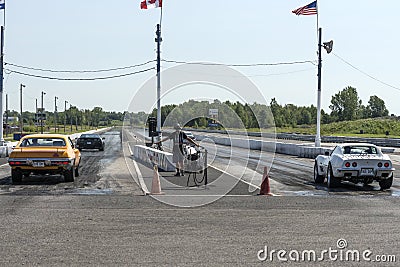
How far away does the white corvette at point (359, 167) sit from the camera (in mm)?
17422

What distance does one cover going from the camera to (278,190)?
1733 cm

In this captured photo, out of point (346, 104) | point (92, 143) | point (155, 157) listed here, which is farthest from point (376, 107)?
point (155, 157)

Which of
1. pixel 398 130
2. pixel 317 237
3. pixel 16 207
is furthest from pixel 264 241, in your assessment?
pixel 398 130

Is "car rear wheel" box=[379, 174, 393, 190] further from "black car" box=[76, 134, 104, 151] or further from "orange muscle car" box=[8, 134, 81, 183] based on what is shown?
"black car" box=[76, 134, 104, 151]

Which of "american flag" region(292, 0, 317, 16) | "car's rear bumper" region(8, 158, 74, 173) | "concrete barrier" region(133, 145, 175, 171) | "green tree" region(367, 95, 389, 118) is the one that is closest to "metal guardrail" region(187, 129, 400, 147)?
"american flag" region(292, 0, 317, 16)

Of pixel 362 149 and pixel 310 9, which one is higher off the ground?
pixel 310 9

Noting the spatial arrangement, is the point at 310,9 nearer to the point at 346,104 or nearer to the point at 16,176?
the point at 16,176

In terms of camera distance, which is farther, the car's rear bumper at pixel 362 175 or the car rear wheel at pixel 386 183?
the car rear wheel at pixel 386 183

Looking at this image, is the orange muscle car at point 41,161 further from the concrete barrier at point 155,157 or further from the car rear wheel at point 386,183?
the car rear wheel at point 386,183

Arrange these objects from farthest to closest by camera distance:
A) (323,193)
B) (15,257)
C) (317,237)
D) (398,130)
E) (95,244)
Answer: (398,130) < (323,193) < (317,237) < (95,244) < (15,257)

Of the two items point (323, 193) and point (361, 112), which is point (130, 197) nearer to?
point (323, 193)

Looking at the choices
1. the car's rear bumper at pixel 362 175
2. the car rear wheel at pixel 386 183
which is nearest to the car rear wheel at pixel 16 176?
the car's rear bumper at pixel 362 175

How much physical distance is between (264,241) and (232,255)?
46.5 inches

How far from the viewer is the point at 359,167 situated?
1750 centimetres
